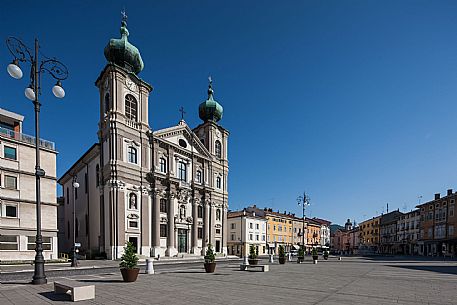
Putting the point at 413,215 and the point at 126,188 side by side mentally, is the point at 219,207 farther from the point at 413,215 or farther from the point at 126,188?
the point at 413,215

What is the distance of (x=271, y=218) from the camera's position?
7162cm

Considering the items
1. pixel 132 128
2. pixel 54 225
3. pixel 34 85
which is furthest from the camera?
pixel 132 128

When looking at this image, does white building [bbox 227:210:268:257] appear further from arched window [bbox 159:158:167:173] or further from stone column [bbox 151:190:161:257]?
stone column [bbox 151:190:161:257]

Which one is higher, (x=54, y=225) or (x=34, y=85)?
(x=34, y=85)

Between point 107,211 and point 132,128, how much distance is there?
1114 cm

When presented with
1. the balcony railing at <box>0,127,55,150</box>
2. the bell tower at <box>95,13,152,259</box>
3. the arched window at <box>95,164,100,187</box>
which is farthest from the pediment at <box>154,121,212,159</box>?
the balcony railing at <box>0,127,55,150</box>

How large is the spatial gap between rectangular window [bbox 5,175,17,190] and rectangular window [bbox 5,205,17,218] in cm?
180

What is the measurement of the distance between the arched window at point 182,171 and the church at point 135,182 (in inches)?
6.4

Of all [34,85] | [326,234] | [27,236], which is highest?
[34,85]

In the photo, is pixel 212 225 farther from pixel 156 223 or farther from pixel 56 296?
pixel 56 296

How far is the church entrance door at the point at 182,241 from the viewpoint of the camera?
43.7m

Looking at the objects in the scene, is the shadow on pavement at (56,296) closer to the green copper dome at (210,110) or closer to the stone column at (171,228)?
the stone column at (171,228)

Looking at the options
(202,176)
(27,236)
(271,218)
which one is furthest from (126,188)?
(271,218)

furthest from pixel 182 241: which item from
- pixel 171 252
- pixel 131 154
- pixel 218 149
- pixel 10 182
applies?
pixel 10 182
